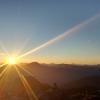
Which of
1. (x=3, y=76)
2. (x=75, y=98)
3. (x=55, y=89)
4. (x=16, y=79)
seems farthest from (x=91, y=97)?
(x=3, y=76)

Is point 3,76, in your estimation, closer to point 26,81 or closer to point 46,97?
point 26,81

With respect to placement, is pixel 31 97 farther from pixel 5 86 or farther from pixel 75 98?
pixel 5 86

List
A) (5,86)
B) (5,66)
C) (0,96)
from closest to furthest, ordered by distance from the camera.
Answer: (0,96)
(5,86)
(5,66)

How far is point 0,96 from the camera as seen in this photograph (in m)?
70.0

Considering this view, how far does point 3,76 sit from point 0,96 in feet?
85.7

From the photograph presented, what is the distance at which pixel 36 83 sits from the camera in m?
88.4

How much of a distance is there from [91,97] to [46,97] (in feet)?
34.4

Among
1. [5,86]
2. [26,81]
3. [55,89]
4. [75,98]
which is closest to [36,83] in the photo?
[26,81]

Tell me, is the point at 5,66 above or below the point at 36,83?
above

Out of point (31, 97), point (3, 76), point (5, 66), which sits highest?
point (5, 66)

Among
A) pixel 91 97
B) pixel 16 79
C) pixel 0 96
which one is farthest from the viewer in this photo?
pixel 16 79

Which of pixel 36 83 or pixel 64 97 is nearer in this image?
pixel 64 97

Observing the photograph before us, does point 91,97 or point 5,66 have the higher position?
point 5,66

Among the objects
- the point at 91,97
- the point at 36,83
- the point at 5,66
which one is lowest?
the point at 91,97
